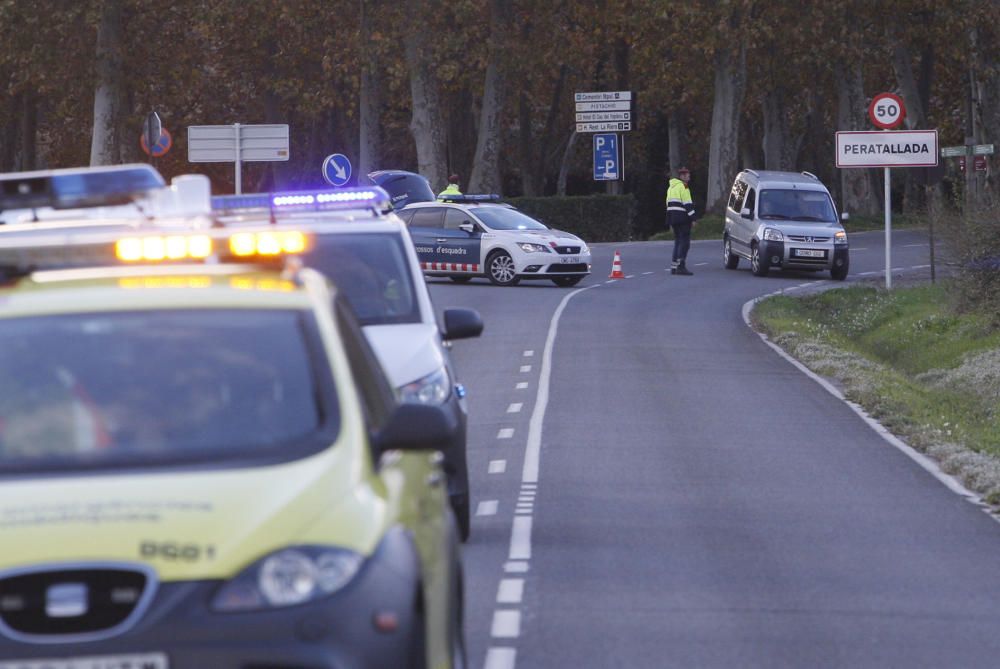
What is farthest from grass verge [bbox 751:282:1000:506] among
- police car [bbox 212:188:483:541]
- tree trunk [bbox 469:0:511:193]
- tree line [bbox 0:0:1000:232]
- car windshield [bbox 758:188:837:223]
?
tree trunk [bbox 469:0:511:193]

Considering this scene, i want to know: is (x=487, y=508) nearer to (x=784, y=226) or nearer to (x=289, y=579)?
(x=289, y=579)

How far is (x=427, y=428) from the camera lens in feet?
18.0

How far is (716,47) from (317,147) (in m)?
25.1

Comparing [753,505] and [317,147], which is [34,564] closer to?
[753,505]

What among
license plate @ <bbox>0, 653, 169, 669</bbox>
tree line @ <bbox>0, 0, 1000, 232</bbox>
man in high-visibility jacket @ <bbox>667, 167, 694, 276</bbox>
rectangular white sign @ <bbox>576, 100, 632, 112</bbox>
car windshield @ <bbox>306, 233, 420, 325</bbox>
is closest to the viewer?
license plate @ <bbox>0, 653, 169, 669</bbox>

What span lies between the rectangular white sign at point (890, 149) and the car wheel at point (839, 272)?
5.81m

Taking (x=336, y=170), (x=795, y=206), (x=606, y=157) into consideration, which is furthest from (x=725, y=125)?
(x=336, y=170)

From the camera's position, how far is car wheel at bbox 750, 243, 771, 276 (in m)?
36.7

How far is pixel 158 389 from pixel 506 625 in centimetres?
325

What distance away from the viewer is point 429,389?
9672 millimetres

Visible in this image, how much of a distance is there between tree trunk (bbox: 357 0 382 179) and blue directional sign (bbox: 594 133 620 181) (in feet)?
24.7

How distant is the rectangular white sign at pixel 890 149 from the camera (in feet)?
99.1

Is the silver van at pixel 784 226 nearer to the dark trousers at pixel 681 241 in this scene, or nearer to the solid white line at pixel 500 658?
the dark trousers at pixel 681 241

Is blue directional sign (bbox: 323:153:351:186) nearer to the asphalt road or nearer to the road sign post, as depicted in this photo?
the road sign post
